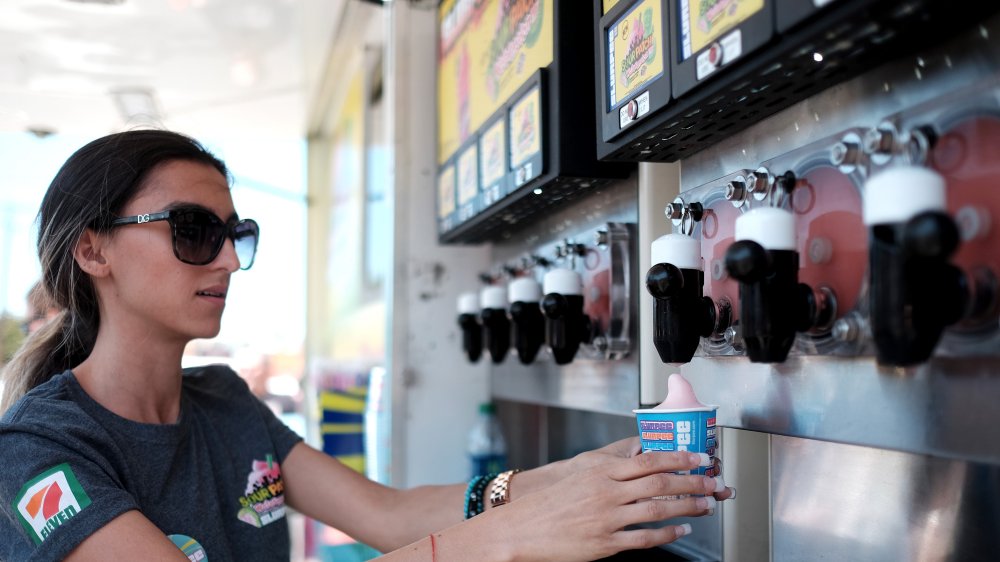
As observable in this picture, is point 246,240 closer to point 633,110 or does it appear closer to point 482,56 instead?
point 482,56

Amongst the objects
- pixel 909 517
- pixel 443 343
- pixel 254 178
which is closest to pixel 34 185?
pixel 254 178

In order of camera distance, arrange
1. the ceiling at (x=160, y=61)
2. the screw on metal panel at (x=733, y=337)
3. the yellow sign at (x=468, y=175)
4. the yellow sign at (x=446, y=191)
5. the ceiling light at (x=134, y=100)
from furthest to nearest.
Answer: the ceiling light at (x=134, y=100) → the ceiling at (x=160, y=61) → the yellow sign at (x=446, y=191) → the yellow sign at (x=468, y=175) → the screw on metal panel at (x=733, y=337)

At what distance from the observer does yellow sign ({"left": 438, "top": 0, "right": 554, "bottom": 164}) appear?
1.46 metres

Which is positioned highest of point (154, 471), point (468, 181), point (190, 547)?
point (468, 181)

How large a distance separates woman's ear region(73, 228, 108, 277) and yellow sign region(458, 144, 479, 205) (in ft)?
2.53

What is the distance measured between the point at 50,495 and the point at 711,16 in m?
1.08

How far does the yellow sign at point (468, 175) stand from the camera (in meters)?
1.77

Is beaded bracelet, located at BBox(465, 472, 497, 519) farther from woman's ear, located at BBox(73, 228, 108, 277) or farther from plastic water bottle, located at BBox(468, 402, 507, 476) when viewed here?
woman's ear, located at BBox(73, 228, 108, 277)

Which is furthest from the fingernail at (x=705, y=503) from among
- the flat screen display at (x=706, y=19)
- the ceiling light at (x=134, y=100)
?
the ceiling light at (x=134, y=100)

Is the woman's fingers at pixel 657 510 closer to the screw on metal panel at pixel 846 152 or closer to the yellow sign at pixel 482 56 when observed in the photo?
the screw on metal panel at pixel 846 152

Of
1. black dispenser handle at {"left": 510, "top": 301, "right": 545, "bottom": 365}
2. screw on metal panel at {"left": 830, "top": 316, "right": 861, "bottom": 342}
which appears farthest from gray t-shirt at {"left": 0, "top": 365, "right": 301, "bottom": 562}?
screw on metal panel at {"left": 830, "top": 316, "right": 861, "bottom": 342}

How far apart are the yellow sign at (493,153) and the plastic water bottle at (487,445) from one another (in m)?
0.76

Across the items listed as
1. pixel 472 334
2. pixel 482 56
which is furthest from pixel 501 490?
pixel 482 56

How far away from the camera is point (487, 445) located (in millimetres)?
2146
